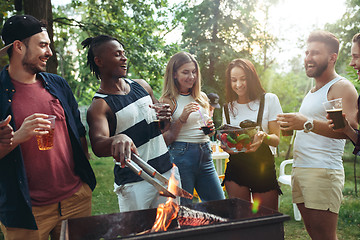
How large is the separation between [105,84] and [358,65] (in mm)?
2001

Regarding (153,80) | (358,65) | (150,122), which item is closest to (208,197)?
(150,122)

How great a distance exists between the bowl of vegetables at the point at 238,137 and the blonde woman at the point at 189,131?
0.43 meters

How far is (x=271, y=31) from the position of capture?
19.8 m

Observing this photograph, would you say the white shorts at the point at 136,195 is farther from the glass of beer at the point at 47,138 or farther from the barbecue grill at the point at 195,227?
the glass of beer at the point at 47,138

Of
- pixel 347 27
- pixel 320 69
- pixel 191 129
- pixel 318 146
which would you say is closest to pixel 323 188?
pixel 318 146

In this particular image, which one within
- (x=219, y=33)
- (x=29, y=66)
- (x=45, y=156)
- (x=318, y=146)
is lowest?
(x=318, y=146)

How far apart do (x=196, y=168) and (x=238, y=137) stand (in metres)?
0.70

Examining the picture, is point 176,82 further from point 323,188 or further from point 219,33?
point 219,33

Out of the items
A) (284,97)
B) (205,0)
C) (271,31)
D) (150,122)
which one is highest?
(205,0)

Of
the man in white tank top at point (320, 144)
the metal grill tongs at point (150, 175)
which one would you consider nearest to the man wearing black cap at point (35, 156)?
the metal grill tongs at point (150, 175)

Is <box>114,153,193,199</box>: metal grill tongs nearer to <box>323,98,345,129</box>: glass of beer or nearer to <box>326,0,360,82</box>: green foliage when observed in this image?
<box>323,98,345,129</box>: glass of beer

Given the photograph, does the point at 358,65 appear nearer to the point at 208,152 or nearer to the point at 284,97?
the point at 208,152

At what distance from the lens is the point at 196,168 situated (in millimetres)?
3221

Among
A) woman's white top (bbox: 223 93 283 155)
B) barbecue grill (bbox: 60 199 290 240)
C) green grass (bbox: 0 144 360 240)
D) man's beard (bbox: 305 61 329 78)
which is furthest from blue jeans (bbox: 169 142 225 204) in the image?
green grass (bbox: 0 144 360 240)
